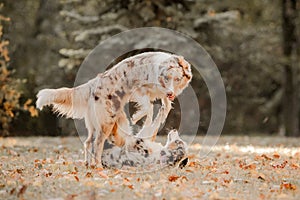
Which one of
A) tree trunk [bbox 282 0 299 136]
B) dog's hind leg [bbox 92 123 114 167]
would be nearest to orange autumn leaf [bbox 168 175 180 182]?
dog's hind leg [bbox 92 123 114 167]

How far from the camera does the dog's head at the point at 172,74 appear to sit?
24.1 ft

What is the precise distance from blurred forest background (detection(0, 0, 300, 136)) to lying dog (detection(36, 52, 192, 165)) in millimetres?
5586

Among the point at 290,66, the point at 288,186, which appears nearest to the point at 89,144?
the point at 288,186

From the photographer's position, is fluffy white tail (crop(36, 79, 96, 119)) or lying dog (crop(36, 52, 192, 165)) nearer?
lying dog (crop(36, 52, 192, 165))

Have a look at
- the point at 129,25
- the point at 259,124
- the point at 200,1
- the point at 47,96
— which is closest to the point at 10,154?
the point at 47,96

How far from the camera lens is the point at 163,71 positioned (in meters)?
7.34

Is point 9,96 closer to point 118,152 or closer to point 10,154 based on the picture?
point 10,154

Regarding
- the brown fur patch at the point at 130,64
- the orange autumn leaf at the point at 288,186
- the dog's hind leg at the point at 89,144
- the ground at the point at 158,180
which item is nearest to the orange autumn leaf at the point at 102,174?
the ground at the point at 158,180

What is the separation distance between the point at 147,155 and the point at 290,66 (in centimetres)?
1069

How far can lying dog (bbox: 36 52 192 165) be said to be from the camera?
7402 mm

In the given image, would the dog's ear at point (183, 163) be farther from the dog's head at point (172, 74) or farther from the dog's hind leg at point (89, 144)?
the dog's hind leg at point (89, 144)

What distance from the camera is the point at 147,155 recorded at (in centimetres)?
730

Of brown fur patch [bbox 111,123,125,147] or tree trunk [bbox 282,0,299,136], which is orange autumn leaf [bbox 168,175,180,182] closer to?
brown fur patch [bbox 111,123,125,147]

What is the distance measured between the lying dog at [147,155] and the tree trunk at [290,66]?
33.6ft
